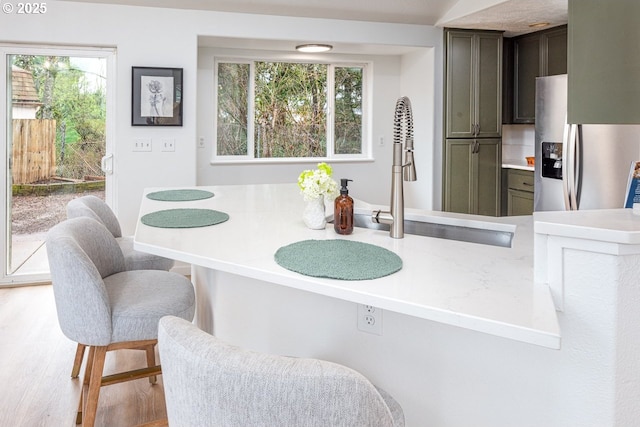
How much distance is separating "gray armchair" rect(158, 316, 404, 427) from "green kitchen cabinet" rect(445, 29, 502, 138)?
4474mm

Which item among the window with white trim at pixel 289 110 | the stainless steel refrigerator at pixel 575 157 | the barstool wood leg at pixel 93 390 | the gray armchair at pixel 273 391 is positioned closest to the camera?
the gray armchair at pixel 273 391

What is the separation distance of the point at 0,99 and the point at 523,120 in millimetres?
4750

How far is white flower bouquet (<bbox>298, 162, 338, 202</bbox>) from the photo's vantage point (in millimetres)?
1918

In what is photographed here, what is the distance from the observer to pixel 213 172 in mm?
5000

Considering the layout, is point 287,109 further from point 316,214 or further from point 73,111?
point 316,214

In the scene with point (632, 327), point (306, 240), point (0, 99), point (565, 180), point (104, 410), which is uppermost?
point (0, 99)

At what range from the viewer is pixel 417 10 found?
4562 millimetres

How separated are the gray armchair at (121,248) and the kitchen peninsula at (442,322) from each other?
73 cm

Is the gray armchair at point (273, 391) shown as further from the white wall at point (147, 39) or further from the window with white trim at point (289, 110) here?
the window with white trim at point (289, 110)

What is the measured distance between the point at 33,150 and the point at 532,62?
4655 mm

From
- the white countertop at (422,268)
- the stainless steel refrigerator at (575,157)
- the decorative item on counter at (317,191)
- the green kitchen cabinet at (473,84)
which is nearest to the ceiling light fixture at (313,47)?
the green kitchen cabinet at (473,84)

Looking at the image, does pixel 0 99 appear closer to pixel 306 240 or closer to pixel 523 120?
pixel 306 240

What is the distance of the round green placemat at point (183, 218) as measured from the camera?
2.05 m

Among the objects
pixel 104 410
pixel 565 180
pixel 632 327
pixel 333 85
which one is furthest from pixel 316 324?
pixel 333 85
